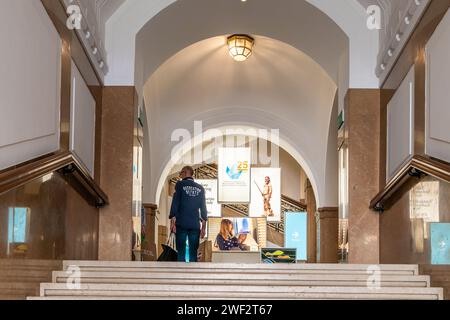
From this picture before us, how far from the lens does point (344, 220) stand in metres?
11.0

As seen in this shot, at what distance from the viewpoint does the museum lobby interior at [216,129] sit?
6.09 meters

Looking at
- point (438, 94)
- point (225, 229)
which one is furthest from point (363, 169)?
point (225, 229)

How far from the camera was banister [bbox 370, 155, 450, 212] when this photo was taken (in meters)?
6.27

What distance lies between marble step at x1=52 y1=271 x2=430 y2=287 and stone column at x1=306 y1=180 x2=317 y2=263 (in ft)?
57.9

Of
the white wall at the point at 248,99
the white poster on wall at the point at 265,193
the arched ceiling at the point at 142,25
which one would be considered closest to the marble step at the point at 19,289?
the arched ceiling at the point at 142,25

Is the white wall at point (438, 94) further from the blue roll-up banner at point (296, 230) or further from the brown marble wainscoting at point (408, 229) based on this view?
the blue roll-up banner at point (296, 230)

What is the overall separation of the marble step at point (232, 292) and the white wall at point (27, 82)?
1104mm

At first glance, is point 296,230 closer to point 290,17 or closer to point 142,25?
point 290,17

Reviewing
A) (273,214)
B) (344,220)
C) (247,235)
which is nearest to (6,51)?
(344,220)

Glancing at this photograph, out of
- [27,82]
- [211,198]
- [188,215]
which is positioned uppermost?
[211,198]

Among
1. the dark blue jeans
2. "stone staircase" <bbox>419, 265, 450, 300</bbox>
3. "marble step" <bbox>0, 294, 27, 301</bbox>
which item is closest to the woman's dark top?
the dark blue jeans

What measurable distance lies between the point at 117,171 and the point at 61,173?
3.03 m

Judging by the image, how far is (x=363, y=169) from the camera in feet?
35.0

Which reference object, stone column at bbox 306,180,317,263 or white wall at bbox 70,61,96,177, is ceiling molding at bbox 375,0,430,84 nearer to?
white wall at bbox 70,61,96,177
